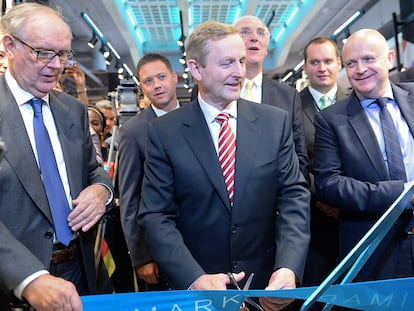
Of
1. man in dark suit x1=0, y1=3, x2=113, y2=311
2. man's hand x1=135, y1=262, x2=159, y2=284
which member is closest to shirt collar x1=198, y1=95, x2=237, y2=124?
man in dark suit x1=0, y1=3, x2=113, y2=311

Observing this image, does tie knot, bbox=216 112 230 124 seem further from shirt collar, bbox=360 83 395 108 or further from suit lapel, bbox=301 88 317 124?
suit lapel, bbox=301 88 317 124

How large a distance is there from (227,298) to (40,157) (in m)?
0.92

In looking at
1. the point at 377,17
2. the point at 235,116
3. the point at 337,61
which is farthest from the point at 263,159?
the point at 377,17

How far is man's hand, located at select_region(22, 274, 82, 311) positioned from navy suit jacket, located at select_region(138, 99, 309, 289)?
52 centimetres

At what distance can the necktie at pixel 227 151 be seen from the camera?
183 cm

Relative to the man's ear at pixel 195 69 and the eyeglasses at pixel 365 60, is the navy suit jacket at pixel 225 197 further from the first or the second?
the eyeglasses at pixel 365 60

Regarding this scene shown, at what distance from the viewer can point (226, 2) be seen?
30.7ft

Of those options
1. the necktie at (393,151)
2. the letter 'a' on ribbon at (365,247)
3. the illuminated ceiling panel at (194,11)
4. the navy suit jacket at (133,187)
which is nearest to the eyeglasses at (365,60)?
the necktie at (393,151)

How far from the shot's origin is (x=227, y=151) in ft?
6.10

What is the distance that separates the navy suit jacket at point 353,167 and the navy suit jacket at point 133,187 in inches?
38.0

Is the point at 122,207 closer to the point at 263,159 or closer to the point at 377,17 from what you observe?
the point at 263,159

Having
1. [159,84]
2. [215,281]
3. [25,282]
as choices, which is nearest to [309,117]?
[159,84]

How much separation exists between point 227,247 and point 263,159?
39cm

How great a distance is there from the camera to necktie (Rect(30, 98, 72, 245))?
169 centimetres
